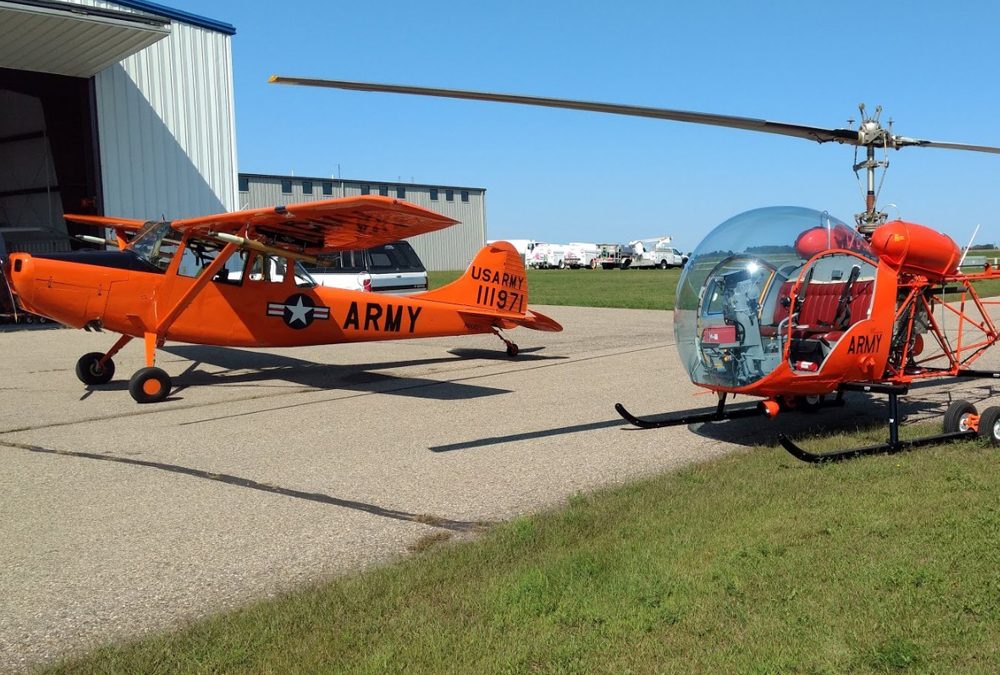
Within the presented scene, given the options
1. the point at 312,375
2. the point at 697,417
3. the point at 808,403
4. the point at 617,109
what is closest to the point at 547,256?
the point at 312,375

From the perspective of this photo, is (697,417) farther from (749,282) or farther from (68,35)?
(68,35)

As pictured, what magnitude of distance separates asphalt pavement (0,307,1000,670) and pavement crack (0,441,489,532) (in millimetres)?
20

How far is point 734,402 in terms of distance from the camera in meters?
9.66

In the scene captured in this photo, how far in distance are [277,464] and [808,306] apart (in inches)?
187

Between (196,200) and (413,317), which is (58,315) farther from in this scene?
(196,200)

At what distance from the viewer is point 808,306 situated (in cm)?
730

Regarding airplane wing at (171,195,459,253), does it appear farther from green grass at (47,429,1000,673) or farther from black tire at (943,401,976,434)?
black tire at (943,401,976,434)

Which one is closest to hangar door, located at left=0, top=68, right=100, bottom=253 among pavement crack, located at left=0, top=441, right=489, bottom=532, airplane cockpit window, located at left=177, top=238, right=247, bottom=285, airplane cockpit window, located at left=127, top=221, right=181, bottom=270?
airplane cockpit window, located at left=177, top=238, right=247, bottom=285

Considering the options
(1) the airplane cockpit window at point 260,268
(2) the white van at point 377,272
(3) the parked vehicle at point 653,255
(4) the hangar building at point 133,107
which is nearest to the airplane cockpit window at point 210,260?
(1) the airplane cockpit window at point 260,268

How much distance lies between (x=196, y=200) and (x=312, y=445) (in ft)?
61.7

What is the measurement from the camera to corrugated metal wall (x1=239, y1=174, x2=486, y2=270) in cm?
6456

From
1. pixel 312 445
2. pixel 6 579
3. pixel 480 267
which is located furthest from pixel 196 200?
pixel 6 579

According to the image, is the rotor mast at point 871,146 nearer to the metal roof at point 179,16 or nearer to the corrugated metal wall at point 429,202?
the metal roof at point 179,16

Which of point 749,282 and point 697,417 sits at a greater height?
point 749,282
